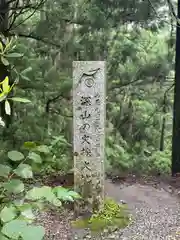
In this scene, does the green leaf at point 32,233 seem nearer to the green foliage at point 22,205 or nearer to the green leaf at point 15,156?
the green foliage at point 22,205

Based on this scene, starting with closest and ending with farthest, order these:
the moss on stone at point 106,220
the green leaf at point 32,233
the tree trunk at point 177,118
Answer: the green leaf at point 32,233 → the moss on stone at point 106,220 → the tree trunk at point 177,118

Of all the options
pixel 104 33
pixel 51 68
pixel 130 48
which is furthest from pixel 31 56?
pixel 130 48

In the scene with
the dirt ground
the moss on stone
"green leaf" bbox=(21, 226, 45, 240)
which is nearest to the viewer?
"green leaf" bbox=(21, 226, 45, 240)

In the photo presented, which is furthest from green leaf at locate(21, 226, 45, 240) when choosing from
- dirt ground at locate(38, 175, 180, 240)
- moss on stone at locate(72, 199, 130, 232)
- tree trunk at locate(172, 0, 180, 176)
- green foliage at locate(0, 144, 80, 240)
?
tree trunk at locate(172, 0, 180, 176)

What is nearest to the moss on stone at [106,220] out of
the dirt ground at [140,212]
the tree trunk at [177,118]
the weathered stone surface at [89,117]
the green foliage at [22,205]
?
the dirt ground at [140,212]

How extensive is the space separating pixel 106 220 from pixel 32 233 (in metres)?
2.42

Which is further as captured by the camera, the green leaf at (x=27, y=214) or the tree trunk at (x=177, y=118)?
the tree trunk at (x=177, y=118)

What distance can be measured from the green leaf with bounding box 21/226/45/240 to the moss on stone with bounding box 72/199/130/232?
230 centimetres

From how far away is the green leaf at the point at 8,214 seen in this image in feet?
2.63

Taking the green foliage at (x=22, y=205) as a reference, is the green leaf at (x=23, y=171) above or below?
above

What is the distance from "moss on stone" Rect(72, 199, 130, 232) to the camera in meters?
2.97

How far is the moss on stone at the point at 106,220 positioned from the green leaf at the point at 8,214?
2196 millimetres

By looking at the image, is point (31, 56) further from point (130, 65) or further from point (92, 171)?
point (92, 171)

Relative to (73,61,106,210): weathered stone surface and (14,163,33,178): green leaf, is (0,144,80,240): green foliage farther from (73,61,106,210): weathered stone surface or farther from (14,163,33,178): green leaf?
(73,61,106,210): weathered stone surface
